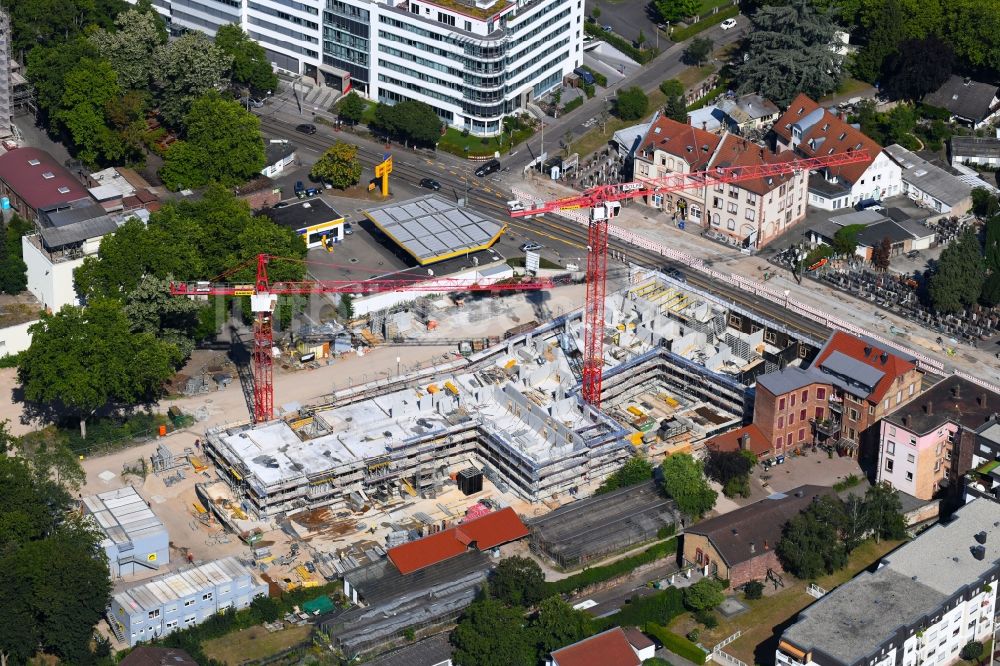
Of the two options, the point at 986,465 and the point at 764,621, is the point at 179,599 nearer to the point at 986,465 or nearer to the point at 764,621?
the point at 764,621

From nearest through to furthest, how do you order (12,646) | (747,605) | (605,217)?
1. (12,646)
2. (747,605)
3. (605,217)

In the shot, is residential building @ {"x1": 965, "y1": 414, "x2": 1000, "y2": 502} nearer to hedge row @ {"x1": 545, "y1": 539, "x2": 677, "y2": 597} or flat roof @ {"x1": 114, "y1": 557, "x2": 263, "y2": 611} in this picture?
hedge row @ {"x1": 545, "y1": 539, "x2": 677, "y2": 597}

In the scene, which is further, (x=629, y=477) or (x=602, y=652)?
(x=629, y=477)

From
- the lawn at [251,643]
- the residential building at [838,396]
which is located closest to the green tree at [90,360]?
the lawn at [251,643]

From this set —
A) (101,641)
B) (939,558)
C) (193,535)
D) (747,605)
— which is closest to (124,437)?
(193,535)

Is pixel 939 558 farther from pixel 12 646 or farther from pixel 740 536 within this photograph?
pixel 12 646

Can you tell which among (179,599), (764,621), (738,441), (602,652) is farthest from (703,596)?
(179,599)
